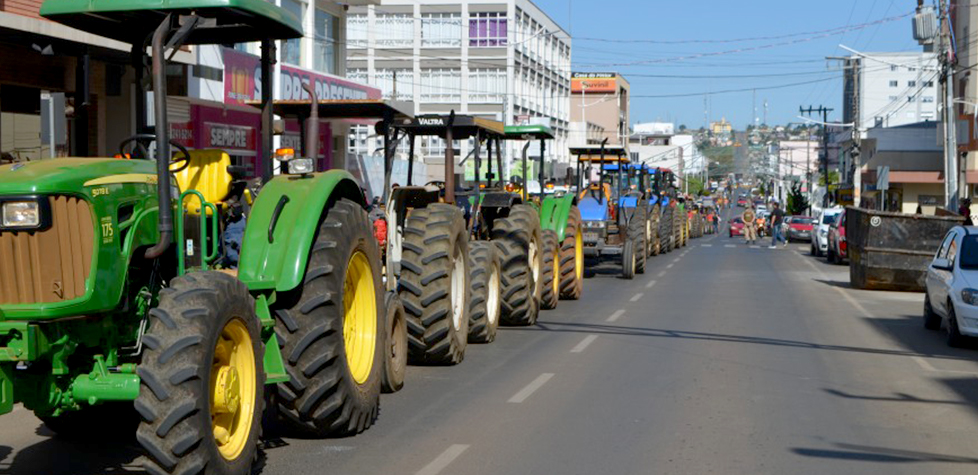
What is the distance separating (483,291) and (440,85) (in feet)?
212

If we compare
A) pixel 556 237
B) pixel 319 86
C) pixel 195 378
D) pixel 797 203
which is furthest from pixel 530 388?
pixel 797 203

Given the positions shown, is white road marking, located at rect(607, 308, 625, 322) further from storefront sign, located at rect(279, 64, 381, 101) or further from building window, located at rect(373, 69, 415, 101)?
building window, located at rect(373, 69, 415, 101)

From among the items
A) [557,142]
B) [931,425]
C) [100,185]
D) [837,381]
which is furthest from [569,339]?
[557,142]

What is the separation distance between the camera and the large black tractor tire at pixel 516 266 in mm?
15859

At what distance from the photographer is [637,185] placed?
117 ft

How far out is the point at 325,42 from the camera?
37.7 metres

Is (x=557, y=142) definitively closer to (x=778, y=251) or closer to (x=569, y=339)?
(x=778, y=251)

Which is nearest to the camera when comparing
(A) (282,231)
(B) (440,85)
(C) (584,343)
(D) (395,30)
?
(A) (282,231)

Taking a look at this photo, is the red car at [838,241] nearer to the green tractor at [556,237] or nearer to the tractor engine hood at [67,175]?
the green tractor at [556,237]

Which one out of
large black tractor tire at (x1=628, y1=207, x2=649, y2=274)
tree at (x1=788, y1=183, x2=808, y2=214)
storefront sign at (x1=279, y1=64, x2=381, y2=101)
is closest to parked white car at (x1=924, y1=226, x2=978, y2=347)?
large black tractor tire at (x1=628, y1=207, x2=649, y2=274)

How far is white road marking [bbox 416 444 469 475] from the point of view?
25.0 ft

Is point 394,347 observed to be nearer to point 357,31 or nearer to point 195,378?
point 195,378

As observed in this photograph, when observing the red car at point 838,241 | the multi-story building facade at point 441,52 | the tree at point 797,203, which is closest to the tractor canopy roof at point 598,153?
the red car at point 838,241

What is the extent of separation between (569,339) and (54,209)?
9.42 m
